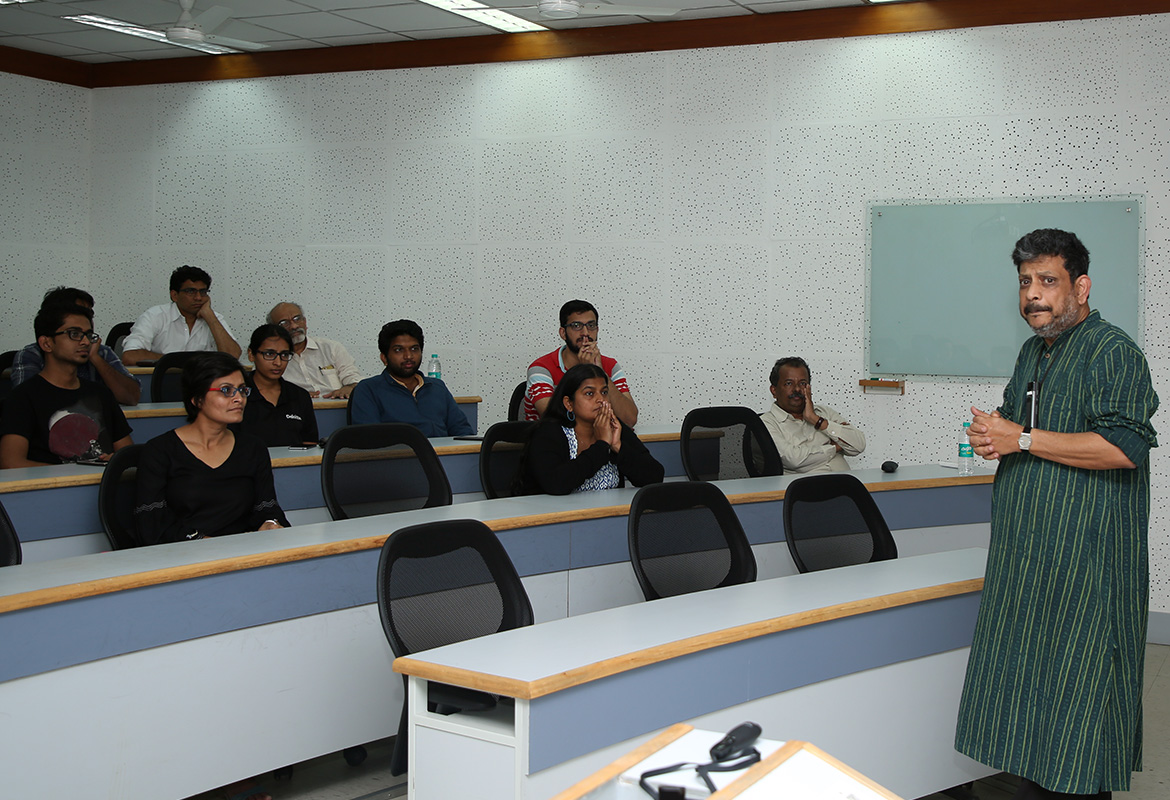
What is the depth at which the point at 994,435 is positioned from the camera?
95.6 inches

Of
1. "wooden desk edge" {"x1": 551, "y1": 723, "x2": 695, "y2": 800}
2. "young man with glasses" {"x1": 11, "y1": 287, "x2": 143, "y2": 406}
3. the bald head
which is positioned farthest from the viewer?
the bald head

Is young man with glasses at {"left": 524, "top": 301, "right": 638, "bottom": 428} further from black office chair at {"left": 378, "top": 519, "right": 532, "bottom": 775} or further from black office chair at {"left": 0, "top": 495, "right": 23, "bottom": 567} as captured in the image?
black office chair at {"left": 0, "top": 495, "right": 23, "bottom": 567}

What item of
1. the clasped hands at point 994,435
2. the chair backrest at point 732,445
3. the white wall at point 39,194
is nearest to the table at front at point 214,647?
the chair backrest at point 732,445

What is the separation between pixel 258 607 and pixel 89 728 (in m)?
0.50

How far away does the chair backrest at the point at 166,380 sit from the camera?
19.1 feet

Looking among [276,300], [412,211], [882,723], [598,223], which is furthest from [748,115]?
[882,723]

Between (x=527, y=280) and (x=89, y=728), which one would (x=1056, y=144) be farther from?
(x=89, y=728)

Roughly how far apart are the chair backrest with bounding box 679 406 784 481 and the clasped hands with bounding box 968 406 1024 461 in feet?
7.63

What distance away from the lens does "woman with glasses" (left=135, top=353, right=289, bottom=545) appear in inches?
129

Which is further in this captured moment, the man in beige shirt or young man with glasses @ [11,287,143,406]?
the man in beige shirt

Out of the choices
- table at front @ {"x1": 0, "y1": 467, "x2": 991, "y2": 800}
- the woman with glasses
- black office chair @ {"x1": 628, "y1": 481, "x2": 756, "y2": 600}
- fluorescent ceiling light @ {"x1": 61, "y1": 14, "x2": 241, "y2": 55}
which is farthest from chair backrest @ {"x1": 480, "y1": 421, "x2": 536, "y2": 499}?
fluorescent ceiling light @ {"x1": 61, "y1": 14, "x2": 241, "y2": 55}

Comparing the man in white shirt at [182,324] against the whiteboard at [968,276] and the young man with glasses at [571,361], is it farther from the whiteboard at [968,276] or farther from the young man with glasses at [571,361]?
the whiteboard at [968,276]

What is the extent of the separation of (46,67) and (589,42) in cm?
401

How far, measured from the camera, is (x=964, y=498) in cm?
450
